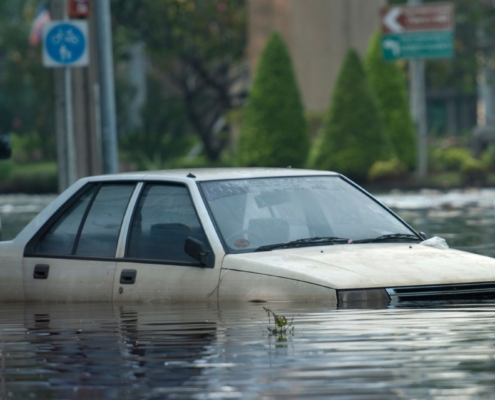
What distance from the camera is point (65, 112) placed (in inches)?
671

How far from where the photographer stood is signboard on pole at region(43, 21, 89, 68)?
16.4m

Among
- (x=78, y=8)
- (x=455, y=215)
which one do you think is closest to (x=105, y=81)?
(x=78, y=8)

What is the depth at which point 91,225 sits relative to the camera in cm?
893

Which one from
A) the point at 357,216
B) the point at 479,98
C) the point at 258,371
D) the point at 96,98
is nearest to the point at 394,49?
the point at 96,98

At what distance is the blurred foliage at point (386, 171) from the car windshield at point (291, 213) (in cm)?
2489

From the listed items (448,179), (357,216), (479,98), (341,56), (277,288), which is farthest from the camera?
(479,98)

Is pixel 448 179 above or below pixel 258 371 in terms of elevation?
below

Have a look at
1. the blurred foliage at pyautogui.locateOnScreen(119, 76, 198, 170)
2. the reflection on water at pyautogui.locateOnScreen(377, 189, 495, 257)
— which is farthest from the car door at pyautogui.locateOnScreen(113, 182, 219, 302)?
the blurred foliage at pyautogui.locateOnScreen(119, 76, 198, 170)

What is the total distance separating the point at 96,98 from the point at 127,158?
1062 inches

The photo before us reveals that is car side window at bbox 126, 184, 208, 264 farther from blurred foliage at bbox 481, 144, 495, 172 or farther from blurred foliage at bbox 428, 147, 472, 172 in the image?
blurred foliage at bbox 428, 147, 472, 172

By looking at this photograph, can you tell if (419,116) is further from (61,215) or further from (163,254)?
(163,254)

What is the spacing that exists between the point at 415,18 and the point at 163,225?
88.3ft

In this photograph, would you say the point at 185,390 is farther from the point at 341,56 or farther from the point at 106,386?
the point at 341,56

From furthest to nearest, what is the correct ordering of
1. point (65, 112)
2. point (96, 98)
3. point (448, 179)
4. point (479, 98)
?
point (479, 98), point (448, 179), point (96, 98), point (65, 112)
